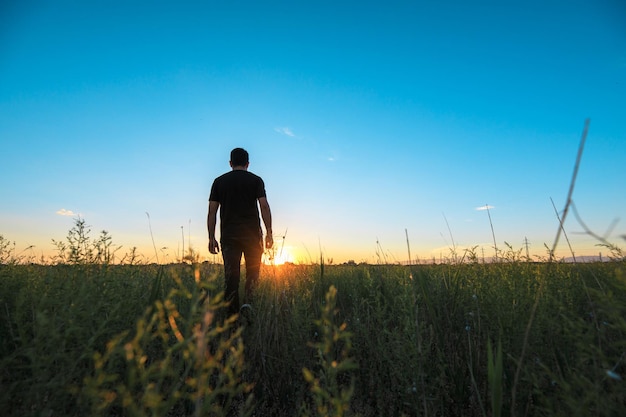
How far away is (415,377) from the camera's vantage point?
2.36m

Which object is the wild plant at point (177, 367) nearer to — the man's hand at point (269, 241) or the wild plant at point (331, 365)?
the wild plant at point (331, 365)

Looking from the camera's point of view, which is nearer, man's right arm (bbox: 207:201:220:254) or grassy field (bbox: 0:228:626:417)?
grassy field (bbox: 0:228:626:417)

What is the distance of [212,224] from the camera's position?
547cm

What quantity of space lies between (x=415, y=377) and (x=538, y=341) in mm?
1068

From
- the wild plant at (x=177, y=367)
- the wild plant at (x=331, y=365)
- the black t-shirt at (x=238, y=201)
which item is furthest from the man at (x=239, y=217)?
the wild plant at (x=331, y=365)

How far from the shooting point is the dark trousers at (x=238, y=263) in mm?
4973

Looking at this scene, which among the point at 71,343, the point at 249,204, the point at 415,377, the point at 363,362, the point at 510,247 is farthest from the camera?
the point at 249,204

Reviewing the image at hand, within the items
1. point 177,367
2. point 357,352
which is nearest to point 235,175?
point 357,352

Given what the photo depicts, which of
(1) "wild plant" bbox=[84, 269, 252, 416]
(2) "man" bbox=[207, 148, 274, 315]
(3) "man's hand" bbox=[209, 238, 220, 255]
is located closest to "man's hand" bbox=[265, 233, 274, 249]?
(2) "man" bbox=[207, 148, 274, 315]

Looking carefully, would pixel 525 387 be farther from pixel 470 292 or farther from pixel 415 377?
pixel 470 292

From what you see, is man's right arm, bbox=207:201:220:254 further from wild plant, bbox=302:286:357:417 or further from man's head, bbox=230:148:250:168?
wild plant, bbox=302:286:357:417

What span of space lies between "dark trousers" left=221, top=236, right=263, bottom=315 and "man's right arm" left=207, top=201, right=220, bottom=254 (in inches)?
14.1

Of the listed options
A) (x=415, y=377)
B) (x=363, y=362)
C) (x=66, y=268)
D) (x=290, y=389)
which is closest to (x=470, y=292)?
(x=363, y=362)

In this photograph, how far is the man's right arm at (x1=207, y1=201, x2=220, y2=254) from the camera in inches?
213
